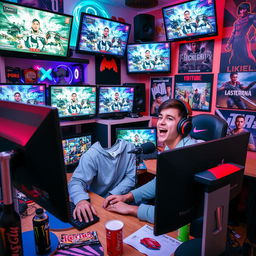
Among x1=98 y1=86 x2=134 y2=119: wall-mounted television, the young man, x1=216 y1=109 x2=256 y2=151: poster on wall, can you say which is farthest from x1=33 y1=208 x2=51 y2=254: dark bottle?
x1=216 y1=109 x2=256 y2=151: poster on wall

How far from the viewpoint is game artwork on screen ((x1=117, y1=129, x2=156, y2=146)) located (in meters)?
2.62

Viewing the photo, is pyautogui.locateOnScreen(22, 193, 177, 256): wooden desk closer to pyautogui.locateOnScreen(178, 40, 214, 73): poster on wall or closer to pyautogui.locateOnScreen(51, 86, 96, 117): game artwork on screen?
pyautogui.locateOnScreen(51, 86, 96, 117): game artwork on screen

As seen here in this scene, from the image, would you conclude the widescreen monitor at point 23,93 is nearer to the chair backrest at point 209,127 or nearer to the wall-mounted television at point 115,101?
the wall-mounted television at point 115,101

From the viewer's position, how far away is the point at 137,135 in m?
2.69

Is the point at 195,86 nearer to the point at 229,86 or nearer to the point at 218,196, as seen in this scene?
the point at 229,86

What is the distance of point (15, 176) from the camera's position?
81 centimetres

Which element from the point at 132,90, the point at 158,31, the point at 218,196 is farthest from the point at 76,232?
the point at 158,31

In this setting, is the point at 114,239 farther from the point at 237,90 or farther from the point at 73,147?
the point at 237,90

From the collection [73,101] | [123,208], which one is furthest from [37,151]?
[73,101]

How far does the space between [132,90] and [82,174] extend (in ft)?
5.73

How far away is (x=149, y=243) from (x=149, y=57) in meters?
2.68

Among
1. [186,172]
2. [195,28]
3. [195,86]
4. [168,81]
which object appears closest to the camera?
[186,172]

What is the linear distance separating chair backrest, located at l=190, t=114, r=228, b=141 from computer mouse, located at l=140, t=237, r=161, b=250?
4.12 feet

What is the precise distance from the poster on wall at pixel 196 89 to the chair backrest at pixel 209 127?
2.71 ft
